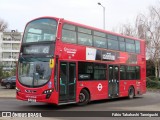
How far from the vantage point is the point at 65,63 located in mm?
17188

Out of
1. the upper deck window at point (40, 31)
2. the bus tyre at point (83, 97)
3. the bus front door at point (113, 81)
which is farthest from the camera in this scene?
the bus front door at point (113, 81)

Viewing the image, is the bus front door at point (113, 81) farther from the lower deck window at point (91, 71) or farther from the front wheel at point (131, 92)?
the front wheel at point (131, 92)

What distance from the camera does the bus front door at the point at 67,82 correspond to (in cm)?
1677

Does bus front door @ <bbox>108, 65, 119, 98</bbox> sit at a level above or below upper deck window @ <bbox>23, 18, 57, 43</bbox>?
below

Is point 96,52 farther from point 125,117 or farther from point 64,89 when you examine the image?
point 125,117

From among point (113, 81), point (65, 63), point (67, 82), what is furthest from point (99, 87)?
point (65, 63)

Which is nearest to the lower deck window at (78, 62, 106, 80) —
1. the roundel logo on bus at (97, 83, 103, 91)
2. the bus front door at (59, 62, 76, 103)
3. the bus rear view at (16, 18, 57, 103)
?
the roundel logo on bus at (97, 83, 103, 91)

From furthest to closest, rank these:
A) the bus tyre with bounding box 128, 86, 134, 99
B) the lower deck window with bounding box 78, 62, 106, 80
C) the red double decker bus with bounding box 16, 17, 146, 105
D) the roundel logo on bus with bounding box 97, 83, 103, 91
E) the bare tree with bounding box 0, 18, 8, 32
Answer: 1. the bare tree with bounding box 0, 18, 8, 32
2. the bus tyre with bounding box 128, 86, 134, 99
3. the roundel logo on bus with bounding box 97, 83, 103, 91
4. the lower deck window with bounding box 78, 62, 106, 80
5. the red double decker bus with bounding box 16, 17, 146, 105

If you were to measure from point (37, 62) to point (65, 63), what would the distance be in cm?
142

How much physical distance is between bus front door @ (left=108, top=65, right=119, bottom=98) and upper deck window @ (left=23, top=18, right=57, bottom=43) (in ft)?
18.4

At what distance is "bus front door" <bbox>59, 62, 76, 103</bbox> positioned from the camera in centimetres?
1677

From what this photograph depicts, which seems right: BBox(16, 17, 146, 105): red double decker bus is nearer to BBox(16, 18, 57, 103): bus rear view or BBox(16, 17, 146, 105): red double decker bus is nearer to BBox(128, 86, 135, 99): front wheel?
BBox(16, 18, 57, 103): bus rear view

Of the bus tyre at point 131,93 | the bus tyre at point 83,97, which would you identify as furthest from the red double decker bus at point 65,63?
the bus tyre at point 131,93

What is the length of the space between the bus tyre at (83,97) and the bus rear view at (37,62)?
2757mm
